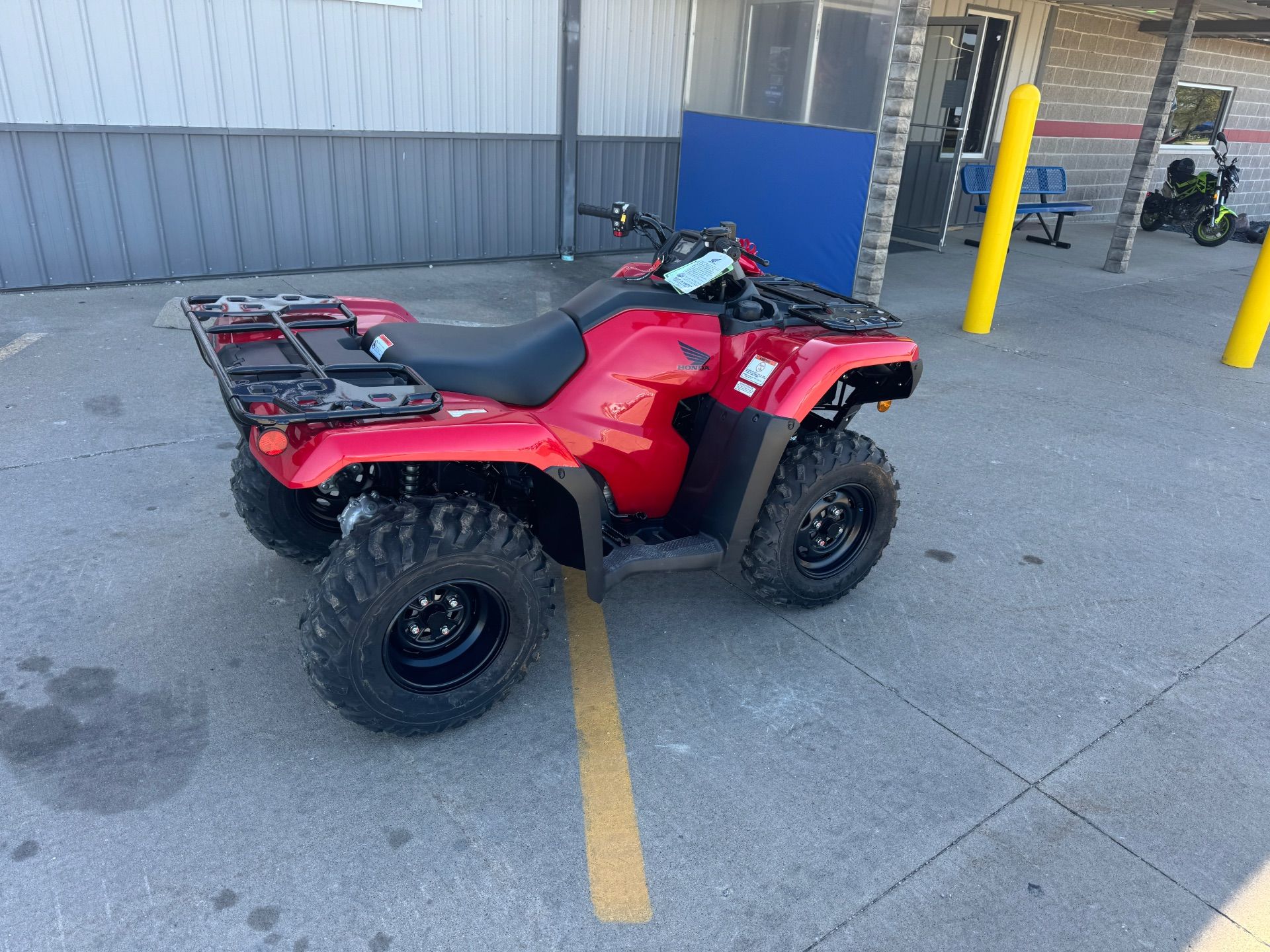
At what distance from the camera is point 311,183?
7.80 meters

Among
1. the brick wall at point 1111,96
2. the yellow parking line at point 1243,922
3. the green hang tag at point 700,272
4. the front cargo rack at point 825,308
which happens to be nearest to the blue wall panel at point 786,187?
the front cargo rack at point 825,308

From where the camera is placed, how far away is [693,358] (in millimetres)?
3219

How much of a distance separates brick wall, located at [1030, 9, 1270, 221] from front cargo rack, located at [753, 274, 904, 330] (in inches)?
449

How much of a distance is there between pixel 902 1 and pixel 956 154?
5021 millimetres

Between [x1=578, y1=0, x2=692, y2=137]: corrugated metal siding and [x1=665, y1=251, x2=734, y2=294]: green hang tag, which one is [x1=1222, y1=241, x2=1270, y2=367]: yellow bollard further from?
[x1=665, y1=251, x2=734, y2=294]: green hang tag

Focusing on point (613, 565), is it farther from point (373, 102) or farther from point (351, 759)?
point (373, 102)

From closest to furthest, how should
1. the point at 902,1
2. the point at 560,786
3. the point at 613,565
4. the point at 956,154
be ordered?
the point at 560,786, the point at 613,565, the point at 902,1, the point at 956,154

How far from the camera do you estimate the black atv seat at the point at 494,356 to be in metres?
2.84

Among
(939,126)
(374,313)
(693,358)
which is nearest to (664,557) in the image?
(693,358)

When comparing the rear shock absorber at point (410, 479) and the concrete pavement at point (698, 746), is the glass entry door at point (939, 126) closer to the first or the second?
the concrete pavement at point (698, 746)

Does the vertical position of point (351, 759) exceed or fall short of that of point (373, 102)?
it falls short

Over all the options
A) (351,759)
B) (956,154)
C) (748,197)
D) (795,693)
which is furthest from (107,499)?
(956,154)

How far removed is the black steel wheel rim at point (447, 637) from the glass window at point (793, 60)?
6.16 metres

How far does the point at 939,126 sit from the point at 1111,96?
442 cm
